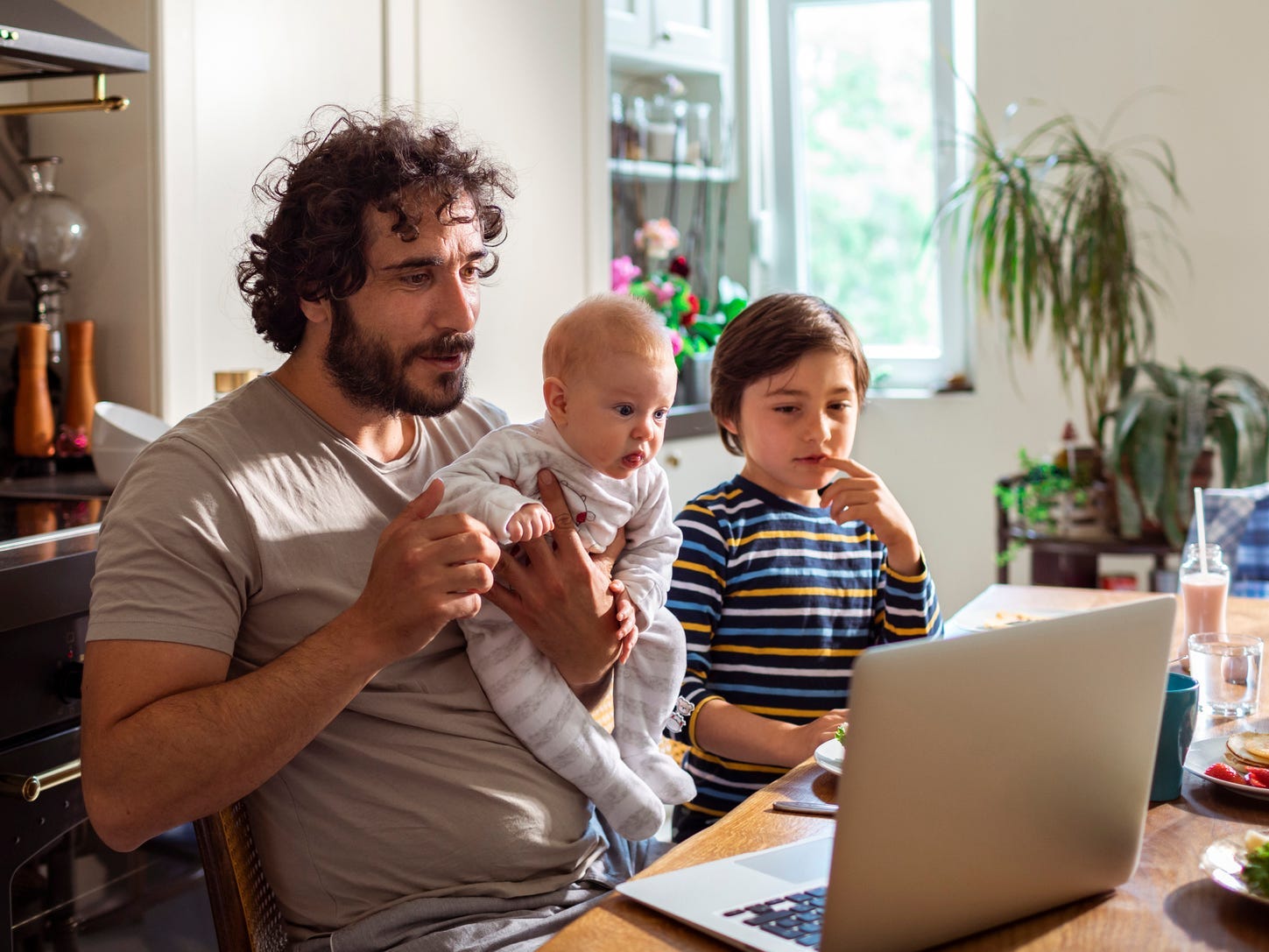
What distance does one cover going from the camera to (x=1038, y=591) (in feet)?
6.99

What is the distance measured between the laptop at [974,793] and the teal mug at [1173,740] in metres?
0.22

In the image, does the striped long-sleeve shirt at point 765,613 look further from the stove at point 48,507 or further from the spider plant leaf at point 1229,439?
the spider plant leaf at point 1229,439

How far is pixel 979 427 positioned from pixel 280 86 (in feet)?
9.29

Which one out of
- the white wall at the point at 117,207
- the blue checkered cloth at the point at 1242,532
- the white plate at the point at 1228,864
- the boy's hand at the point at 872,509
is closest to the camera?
the white plate at the point at 1228,864

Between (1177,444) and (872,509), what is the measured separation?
2.04 meters

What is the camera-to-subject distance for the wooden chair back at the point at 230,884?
1.15 meters

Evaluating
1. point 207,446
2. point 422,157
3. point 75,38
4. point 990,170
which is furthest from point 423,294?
point 990,170

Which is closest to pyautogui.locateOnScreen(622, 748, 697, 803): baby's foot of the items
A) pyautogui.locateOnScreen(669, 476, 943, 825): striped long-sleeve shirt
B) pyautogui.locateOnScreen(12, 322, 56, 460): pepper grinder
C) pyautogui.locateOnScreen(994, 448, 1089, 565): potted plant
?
pyautogui.locateOnScreen(669, 476, 943, 825): striped long-sleeve shirt

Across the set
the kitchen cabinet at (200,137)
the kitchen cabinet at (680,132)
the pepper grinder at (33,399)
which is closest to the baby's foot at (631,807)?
the kitchen cabinet at (200,137)

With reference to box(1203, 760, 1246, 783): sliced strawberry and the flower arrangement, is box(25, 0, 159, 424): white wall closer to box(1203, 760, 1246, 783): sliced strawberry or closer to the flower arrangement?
the flower arrangement

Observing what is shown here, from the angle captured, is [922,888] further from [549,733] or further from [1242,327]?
[1242,327]

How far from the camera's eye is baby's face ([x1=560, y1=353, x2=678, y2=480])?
1.40 metres

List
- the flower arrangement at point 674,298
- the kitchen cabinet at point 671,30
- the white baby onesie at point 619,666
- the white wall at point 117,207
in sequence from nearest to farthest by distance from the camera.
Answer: the white baby onesie at point 619,666 → the white wall at point 117,207 → the flower arrangement at point 674,298 → the kitchen cabinet at point 671,30

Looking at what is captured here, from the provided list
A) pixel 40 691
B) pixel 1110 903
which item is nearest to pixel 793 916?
pixel 1110 903
